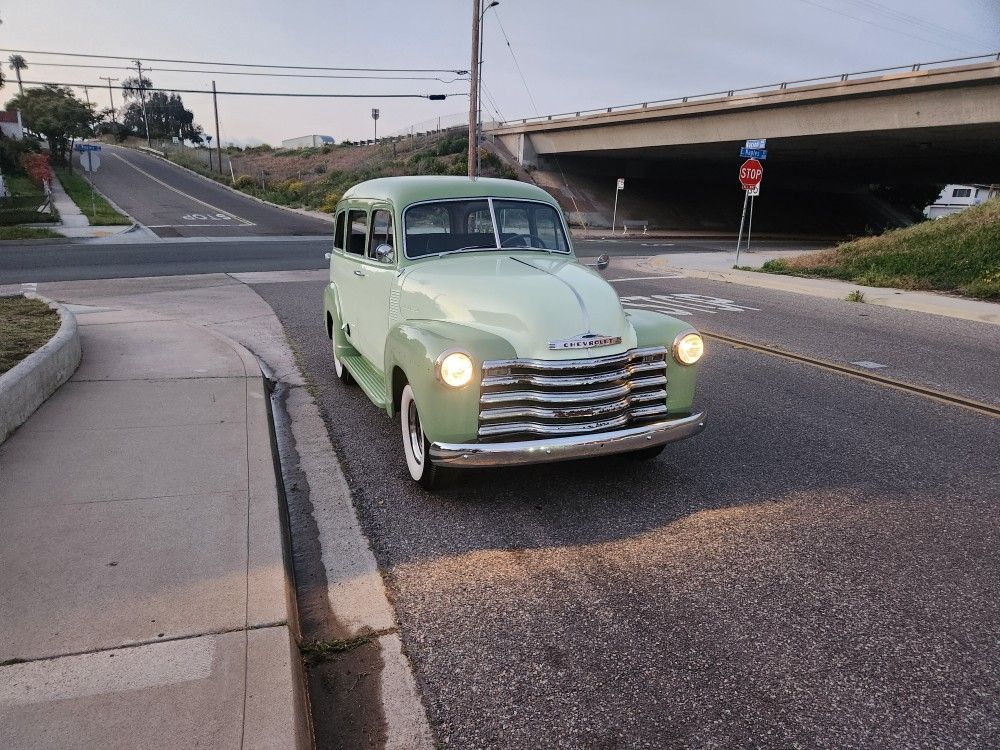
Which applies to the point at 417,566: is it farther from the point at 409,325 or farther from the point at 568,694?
the point at 409,325

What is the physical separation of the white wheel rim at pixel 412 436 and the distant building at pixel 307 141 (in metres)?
79.6

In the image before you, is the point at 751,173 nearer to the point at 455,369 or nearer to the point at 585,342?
the point at 585,342

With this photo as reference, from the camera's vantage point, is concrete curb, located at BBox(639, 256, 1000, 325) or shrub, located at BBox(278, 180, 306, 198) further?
shrub, located at BBox(278, 180, 306, 198)

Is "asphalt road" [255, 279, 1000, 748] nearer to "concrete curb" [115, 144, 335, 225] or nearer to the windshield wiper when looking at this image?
the windshield wiper

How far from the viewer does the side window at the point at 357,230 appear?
20.5 feet

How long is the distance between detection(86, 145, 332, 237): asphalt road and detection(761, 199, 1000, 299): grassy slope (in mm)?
21186

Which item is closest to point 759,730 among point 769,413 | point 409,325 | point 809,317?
point 409,325

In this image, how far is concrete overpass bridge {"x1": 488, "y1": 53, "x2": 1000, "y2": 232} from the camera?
26531 millimetres

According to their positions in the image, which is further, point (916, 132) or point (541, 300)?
point (916, 132)

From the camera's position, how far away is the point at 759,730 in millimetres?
2596

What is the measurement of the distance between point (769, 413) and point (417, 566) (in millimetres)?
3993

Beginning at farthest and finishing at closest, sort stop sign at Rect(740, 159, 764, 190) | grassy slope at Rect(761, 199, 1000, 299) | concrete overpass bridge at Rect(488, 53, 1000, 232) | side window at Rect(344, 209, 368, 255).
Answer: concrete overpass bridge at Rect(488, 53, 1000, 232), stop sign at Rect(740, 159, 764, 190), grassy slope at Rect(761, 199, 1000, 299), side window at Rect(344, 209, 368, 255)

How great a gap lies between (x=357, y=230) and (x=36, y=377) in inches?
115

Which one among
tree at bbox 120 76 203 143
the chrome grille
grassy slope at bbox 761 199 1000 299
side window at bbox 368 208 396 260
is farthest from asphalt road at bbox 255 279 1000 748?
tree at bbox 120 76 203 143
